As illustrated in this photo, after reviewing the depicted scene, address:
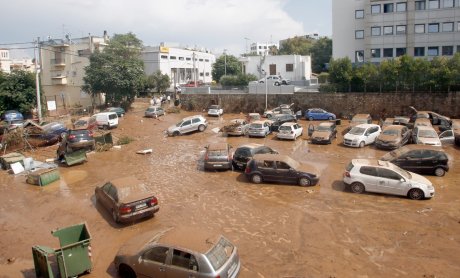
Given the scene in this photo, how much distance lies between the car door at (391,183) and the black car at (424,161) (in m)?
3.31

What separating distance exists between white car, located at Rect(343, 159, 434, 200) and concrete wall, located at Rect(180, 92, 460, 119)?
2311 cm

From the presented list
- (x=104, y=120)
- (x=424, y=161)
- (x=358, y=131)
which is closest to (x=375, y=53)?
(x=358, y=131)

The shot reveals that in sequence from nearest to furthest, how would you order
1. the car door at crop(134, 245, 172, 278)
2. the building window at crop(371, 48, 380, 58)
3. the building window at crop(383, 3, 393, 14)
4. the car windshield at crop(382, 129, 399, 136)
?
the car door at crop(134, 245, 172, 278), the car windshield at crop(382, 129, 399, 136), the building window at crop(383, 3, 393, 14), the building window at crop(371, 48, 380, 58)

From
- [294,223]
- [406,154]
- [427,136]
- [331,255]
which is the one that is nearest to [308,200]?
[294,223]

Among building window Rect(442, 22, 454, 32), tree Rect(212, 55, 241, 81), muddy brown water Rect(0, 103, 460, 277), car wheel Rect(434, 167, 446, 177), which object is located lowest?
muddy brown water Rect(0, 103, 460, 277)

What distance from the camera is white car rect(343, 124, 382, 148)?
2547 centimetres

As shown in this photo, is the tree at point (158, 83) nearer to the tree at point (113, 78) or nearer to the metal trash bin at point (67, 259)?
the tree at point (113, 78)

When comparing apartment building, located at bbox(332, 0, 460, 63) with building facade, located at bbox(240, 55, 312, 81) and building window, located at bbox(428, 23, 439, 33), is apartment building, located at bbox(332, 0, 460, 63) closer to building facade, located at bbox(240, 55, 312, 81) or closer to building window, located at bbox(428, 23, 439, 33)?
building window, located at bbox(428, 23, 439, 33)

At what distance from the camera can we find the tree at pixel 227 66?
228 feet

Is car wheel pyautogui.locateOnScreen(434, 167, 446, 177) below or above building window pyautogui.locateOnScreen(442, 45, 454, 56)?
below

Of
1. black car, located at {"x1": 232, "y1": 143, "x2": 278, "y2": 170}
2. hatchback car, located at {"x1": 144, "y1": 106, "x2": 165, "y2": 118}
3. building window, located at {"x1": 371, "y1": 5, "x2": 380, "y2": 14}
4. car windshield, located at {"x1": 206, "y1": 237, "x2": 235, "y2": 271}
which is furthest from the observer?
building window, located at {"x1": 371, "y1": 5, "x2": 380, "y2": 14}

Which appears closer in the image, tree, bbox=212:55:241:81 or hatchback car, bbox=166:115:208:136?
hatchback car, bbox=166:115:208:136

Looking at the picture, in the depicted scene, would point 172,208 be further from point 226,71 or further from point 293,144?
point 226,71

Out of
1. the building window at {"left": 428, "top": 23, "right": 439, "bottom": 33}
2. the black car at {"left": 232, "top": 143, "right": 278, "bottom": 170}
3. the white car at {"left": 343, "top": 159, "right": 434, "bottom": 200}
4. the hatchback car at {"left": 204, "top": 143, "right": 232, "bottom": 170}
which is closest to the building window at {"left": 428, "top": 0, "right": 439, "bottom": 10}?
the building window at {"left": 428, "top": 23, "right": 439, "bottom": 33}
